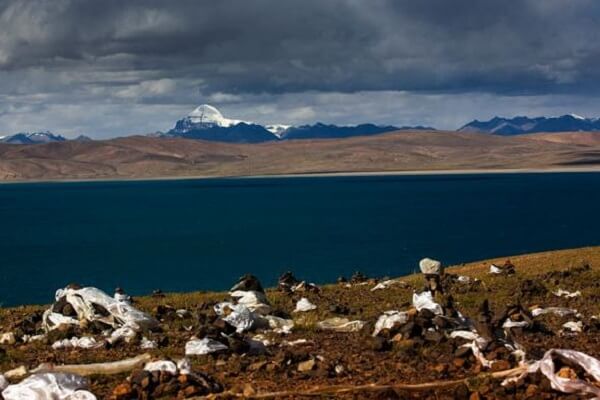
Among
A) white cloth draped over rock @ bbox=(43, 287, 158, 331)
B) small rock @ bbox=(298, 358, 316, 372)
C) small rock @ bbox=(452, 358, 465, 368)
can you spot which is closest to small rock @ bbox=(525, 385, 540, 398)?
small rock @ bbox=(452, 358, 465, 368)

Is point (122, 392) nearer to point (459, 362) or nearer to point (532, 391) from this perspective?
point (459, 362)

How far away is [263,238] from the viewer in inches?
3775

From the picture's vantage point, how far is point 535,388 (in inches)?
425

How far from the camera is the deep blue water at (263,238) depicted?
6600cm

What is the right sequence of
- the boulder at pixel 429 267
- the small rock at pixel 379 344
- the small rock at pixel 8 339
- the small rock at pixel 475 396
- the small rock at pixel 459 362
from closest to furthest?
the small rock at pixel 475 396
the small rock at pixel 459 362
the small rock at pixel 379 344
the small rock at pixel 8 339
the boulder at pixel 429 267

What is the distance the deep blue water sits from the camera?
66.0 meters

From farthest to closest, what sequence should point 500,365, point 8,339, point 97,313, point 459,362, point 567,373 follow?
point 97,313 → point 8,339 → point 459,362 → point 500,365 → point 567,373

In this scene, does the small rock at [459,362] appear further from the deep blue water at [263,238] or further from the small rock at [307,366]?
the deep blue water at [263,238]

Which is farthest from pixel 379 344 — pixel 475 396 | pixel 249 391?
pixel 249 391

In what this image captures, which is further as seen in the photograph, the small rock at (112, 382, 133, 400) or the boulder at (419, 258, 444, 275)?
the boulder at (419, 258, 444, 275)

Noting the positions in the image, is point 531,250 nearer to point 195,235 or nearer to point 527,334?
point 195,235

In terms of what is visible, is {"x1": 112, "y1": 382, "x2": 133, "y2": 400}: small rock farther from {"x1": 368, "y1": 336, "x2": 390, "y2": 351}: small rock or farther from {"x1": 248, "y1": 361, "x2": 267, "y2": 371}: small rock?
{"x1": 368, "y1": 336, "x2": 390, "y2": 351}: small rock

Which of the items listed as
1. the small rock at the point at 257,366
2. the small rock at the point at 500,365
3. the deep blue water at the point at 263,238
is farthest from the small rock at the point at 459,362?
the deep blue water at the point at 263,238

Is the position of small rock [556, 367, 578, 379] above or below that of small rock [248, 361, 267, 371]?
above
